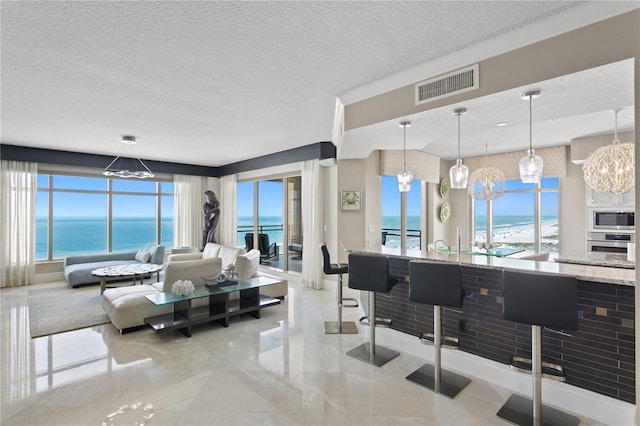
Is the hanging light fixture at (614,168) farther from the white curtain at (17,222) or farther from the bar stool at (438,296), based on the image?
the white curtain at (17,222)

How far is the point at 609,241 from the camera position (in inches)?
203

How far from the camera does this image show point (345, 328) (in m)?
4.00

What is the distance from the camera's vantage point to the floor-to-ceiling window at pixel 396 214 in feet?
20.5

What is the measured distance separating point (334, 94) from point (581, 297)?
287cm

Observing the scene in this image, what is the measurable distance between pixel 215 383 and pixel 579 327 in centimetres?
297

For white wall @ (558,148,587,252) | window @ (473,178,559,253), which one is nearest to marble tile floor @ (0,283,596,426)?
white wall @ (558,148,587,252)

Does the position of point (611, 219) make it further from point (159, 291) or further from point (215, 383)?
point (159, 291)

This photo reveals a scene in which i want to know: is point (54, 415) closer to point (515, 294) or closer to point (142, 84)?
point (142, 84)

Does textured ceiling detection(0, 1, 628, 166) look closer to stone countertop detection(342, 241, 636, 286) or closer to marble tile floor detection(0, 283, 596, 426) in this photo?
stone countertop detection(342, 241, 636, 286)

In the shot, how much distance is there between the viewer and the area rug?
3.97 meters

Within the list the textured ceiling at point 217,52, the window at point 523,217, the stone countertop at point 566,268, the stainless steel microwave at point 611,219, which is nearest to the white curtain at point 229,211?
the textured ceiling at point 217,52

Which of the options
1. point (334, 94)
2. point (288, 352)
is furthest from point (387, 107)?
point (288, 352)

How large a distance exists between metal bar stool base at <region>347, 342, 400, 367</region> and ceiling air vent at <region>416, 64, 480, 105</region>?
2519mm

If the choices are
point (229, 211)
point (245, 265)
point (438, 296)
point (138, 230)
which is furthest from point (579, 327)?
point (138, 230)
